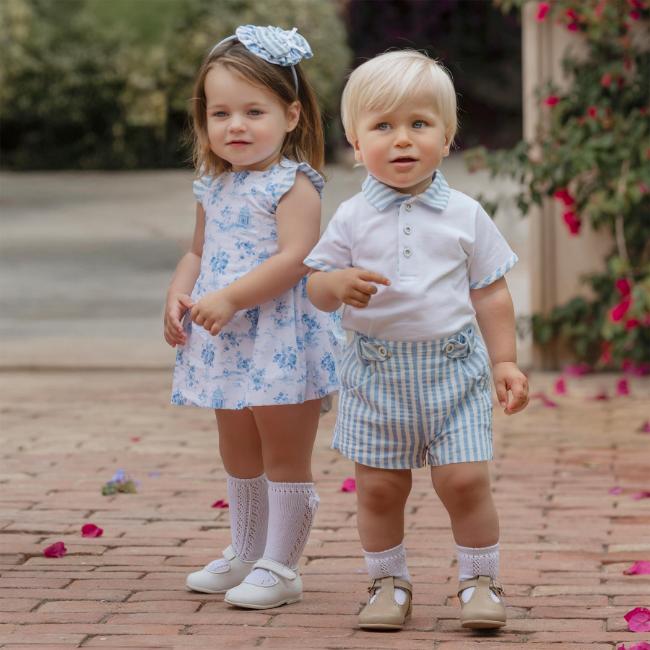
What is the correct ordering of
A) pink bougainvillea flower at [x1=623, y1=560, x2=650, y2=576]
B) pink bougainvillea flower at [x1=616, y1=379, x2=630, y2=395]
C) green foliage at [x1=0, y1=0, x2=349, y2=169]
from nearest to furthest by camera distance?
pink bougainvillea flower at [x1=623, y1=560, x2=650, y2=576], pink bougainvillea flower at [x1=616, y1=379, x2=630, y2=395], green foliage at [x1=0, y1=0, x2=349, y2=169]

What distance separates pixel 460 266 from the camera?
3225 mm

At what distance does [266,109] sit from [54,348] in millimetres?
4588

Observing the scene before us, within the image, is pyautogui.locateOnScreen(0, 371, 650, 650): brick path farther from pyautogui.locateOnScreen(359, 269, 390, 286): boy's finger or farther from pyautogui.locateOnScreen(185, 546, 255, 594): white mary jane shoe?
pyautogui.locateOnScreen(359, 269, 390, 286): boy's finger

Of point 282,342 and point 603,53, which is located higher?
point 603,53

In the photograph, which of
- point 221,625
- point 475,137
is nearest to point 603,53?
point 221,625

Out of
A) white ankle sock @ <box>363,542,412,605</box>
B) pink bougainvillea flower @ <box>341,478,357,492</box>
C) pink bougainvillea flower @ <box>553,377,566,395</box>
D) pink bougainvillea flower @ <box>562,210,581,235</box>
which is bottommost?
pink bougainvillea flower @ <box>553,377,566,395</box>

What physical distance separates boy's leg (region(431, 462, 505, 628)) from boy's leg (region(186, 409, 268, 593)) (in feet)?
1.81

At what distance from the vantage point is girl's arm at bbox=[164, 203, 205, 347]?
11.5ft

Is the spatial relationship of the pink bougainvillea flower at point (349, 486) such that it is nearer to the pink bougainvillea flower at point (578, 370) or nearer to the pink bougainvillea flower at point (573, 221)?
the pink bougainvillea flower at point (573, 221)

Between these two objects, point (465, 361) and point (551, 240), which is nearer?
point (465, 361)

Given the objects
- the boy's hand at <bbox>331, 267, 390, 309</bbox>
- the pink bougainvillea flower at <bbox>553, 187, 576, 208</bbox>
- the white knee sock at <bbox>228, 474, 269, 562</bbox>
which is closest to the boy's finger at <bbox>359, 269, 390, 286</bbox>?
the boy's hand at <bbox>331, 267, 390, 309</bbox>

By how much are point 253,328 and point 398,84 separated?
719mm

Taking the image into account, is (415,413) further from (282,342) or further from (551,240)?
(551,240)

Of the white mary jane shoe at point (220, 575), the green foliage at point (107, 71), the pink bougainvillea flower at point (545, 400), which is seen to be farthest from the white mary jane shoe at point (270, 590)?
the green foliage at point (107, 71)
